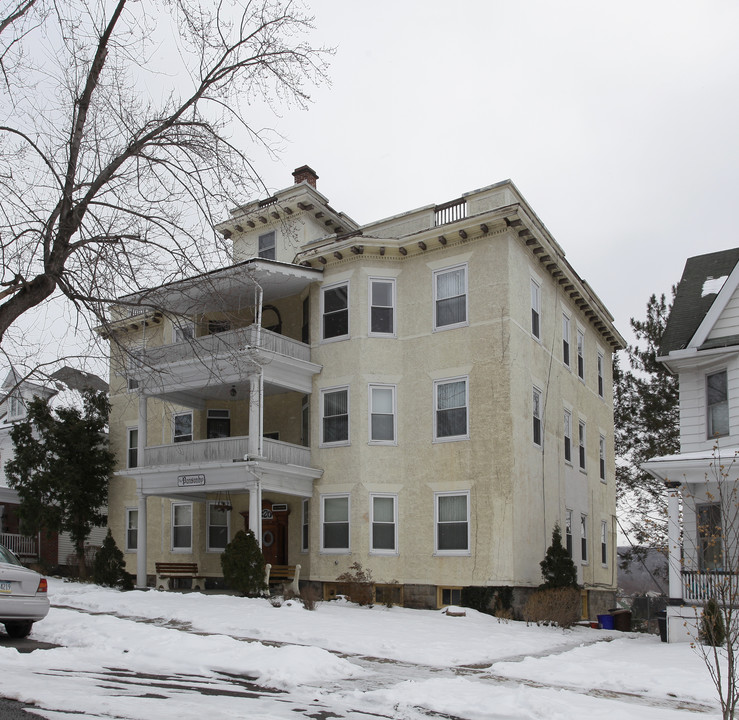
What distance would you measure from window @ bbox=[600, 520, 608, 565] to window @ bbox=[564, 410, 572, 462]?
178 inches

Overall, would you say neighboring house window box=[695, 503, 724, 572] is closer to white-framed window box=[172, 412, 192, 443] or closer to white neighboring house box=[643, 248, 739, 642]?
white neighboring house box=[643, 248, 739, 642]

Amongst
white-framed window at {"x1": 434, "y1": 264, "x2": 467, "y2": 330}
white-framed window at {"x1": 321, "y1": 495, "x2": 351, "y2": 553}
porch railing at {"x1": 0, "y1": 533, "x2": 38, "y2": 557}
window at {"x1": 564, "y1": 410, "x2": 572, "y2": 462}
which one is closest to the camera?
white-framed window at {"x1": 434, "y1": 264, "x2": 467, "y2": 330}

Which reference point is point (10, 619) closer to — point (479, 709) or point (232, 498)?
point (479, 709)

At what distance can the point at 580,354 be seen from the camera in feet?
99.2

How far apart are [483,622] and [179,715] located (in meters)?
13.3

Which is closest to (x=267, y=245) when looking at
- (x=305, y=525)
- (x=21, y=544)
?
(x=305, y=525)

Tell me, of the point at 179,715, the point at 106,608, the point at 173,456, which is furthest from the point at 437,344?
the point at 179,715

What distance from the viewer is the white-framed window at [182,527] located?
28875mm

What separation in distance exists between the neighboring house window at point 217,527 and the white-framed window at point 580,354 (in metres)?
13.4

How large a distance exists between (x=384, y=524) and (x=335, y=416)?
11.9 ft

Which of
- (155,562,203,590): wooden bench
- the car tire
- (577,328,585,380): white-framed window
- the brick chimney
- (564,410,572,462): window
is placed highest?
the brick chimney

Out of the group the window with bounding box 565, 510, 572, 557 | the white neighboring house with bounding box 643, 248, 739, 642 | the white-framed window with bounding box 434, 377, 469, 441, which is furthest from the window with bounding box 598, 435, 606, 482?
the white-framed window with bounding box 434, 377, 469, 441

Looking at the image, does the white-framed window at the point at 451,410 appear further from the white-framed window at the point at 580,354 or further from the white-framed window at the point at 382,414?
the white-framed window at the point at 580,354

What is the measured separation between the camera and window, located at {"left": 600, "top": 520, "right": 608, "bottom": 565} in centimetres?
3055
